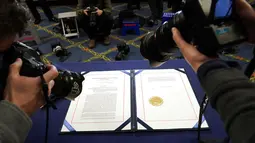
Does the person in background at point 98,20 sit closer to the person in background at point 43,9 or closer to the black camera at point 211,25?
the person in background at point 43,9

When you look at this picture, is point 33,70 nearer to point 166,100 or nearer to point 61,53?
point 166,100

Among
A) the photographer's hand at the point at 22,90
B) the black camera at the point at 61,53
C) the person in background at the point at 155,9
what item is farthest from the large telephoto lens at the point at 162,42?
the person in background at the point at 155,9

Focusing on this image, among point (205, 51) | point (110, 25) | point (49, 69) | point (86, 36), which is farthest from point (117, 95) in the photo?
point (86, 36)

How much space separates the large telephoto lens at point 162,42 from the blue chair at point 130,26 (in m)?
1.69

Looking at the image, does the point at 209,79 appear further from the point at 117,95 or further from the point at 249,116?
the point at 117,95

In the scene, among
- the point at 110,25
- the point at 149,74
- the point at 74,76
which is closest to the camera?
the point at 74,76

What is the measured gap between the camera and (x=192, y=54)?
56 cm

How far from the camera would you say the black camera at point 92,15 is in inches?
87.5

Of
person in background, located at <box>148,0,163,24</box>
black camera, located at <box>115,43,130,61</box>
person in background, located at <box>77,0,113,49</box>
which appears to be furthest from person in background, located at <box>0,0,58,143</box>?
person in background, located at <box>148,0,163,24</box>

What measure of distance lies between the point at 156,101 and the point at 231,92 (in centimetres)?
55

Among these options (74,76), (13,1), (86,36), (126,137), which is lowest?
(86,36)

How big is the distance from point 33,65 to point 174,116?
54 cm

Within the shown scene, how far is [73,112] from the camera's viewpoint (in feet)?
3.06

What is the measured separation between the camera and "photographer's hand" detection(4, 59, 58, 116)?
554 mm
